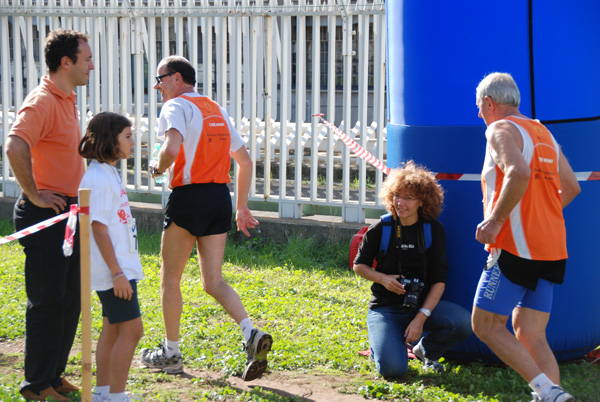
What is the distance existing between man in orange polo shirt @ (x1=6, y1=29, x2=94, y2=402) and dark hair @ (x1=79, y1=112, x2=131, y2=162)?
9.9 inches

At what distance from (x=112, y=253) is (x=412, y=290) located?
1.78m

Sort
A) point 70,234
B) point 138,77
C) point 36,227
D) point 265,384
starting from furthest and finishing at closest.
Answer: point 138,77 < point 265,384 < point 36,227 < point 70,234

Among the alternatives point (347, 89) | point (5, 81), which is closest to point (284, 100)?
point (347, 89)

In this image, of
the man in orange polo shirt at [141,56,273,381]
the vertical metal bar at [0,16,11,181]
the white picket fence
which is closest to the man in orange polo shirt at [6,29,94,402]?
the man in orange polo shirt at [141,56,273,381]

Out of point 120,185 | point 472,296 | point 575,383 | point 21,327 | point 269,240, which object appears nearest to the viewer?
point 120,185

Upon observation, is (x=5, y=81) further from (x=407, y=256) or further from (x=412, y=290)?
(x=412, y=290)

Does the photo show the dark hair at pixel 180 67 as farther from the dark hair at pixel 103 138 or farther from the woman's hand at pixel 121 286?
the woman's hand at pixel 121 286

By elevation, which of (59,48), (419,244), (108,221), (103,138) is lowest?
(419,244)

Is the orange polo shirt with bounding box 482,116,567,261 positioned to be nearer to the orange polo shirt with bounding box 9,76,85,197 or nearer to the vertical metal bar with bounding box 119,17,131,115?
the orange polo shirt with bounding box 9,76,85,197

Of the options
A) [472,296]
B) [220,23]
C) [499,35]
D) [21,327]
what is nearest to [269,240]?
[220,23]

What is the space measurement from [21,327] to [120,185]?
218 centimetres

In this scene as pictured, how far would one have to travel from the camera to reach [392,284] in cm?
461

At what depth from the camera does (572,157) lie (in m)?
4.57

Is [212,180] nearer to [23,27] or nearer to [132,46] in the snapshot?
[132,46]
